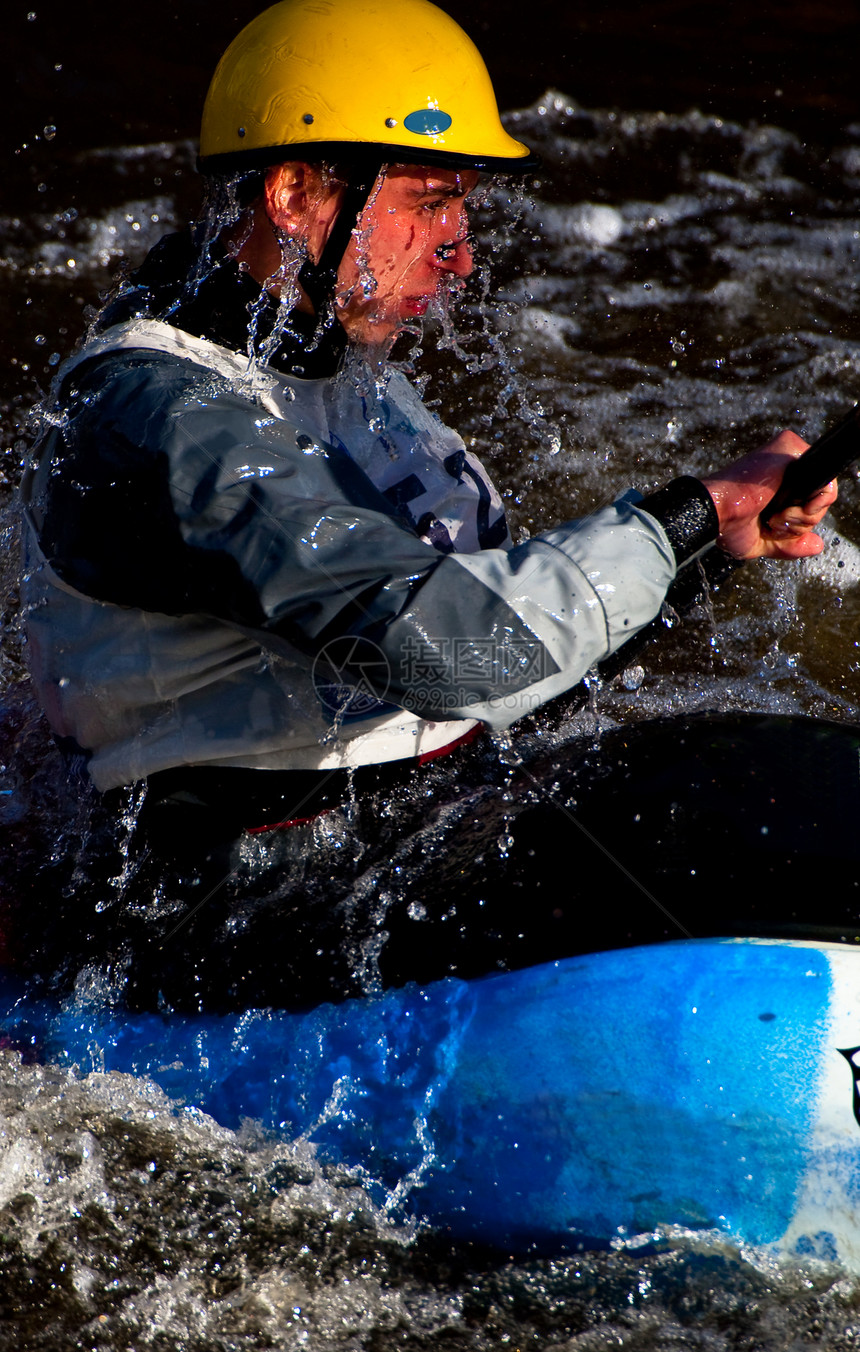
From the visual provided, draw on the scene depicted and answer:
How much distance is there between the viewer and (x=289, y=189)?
179 centimetres

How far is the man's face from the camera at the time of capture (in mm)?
1791

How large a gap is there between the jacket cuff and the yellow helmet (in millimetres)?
671

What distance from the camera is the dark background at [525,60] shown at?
428cm

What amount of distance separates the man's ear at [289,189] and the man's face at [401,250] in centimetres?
11

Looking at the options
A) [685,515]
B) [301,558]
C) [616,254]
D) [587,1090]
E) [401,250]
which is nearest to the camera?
[301,558]

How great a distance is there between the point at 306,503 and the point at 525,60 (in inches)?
154

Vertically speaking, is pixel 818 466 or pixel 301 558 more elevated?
pixel 301 558

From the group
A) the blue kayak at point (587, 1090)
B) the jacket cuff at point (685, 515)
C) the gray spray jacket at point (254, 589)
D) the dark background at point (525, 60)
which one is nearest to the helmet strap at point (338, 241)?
the gray spray jacket at point (254, 589)

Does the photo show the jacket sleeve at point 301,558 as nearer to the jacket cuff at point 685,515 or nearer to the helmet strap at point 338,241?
the jacket cuff at point 685,515

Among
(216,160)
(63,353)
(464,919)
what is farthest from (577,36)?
(464,919)

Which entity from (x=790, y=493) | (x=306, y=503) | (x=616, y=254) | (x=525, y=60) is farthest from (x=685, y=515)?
(x=525, y=60)

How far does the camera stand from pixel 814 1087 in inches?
59.9

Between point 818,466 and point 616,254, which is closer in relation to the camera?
point 818,466

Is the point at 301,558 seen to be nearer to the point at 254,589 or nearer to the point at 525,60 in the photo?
the point at 254,589
